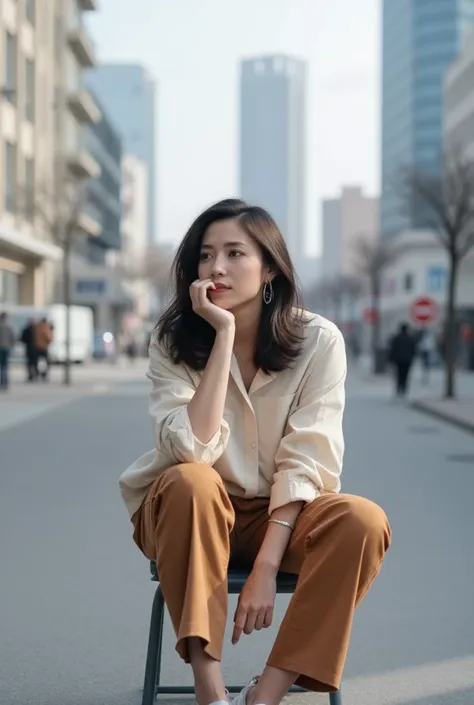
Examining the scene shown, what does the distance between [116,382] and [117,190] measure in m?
60.8

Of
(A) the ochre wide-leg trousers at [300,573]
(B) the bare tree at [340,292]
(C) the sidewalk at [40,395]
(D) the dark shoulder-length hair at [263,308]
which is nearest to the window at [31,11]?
(C) the sidewalk at [40,395]

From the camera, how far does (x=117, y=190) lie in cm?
9538

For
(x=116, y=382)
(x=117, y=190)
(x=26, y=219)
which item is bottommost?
(x=116, y=382)

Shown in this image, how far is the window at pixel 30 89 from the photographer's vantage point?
1815 inches

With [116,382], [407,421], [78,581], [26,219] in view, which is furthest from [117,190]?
[78,581]

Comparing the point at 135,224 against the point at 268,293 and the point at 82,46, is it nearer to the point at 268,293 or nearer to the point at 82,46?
the point at 82,46

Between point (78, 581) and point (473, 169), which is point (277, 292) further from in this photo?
point (473, 169)

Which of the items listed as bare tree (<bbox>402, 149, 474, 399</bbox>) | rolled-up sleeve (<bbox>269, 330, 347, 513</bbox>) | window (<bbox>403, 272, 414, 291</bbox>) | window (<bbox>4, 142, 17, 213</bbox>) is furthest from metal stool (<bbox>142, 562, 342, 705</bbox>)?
window (<bbox>403, 272, 414, 291</bbox>)

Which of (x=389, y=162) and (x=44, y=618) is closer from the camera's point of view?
(x=44, y=618)

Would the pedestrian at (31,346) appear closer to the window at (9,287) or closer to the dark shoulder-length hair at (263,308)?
the window at (9,287)

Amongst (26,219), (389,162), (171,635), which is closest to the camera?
(171,635)

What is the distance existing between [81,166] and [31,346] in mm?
27467

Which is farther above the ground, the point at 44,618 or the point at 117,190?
the point at 117,190

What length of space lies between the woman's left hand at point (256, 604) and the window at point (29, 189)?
41596 millimetres
